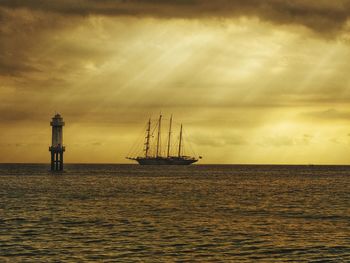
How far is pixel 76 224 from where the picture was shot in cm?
4278

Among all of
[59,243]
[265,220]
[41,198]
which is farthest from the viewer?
[41,198]

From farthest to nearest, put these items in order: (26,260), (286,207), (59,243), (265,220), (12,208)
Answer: (286,207) → (12,208) → (265,220) → (59,243) → (26,260)

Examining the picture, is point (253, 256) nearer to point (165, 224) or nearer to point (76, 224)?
point (165, 224)

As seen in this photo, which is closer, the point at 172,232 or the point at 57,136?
the point at 172,232

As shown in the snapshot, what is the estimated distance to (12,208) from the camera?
55.8 m

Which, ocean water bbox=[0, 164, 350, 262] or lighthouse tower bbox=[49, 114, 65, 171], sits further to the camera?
lighthouse tower bbox=[49, 114, 65, 171]

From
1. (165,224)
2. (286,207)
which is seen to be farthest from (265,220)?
(286,207)

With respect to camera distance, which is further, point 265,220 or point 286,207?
point 286,207

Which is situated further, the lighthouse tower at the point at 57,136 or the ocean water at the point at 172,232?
the lighthouse tower at the point at 57,136

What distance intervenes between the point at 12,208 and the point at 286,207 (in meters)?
27.3

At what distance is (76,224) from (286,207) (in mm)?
25160

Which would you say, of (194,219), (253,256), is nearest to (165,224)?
(194,219)

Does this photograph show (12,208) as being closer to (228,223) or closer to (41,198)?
(41,198)

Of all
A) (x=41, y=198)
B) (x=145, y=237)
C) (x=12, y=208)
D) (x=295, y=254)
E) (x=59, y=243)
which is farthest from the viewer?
(x=41, y=198)
